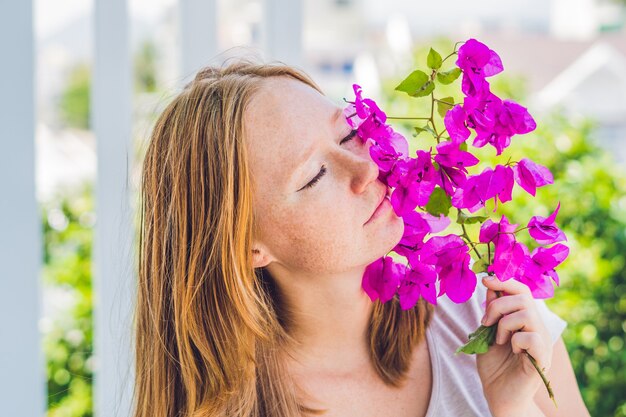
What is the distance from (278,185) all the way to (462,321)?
515 mm

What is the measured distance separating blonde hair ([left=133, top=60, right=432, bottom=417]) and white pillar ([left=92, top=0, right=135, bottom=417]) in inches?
21.2

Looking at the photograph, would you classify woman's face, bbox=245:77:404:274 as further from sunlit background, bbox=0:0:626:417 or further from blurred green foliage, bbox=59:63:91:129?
blurred green foliage, bbox=59:63:91:129

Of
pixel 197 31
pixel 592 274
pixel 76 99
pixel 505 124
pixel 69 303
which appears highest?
pixel 76 99

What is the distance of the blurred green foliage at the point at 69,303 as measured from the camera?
3398 mm

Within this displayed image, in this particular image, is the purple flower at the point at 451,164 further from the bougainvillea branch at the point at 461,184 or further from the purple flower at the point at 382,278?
the purple flower at the point at 382,278

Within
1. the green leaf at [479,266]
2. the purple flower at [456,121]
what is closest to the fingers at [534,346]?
the green leaf at [479,266]

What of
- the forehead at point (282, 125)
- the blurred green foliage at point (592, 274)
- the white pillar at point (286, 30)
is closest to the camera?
the forehead at point (282, 125)

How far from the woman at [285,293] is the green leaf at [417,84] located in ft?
0.57

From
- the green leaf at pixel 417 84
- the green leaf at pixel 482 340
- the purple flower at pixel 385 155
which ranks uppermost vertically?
the green leaf at pixel 417 84

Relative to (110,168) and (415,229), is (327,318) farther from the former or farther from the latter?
(110,168)

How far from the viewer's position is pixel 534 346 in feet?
4.02

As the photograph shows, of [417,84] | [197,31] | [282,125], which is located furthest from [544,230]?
[197,31]

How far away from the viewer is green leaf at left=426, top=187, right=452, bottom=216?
117 cm

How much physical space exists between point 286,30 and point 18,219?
128 centimetres
